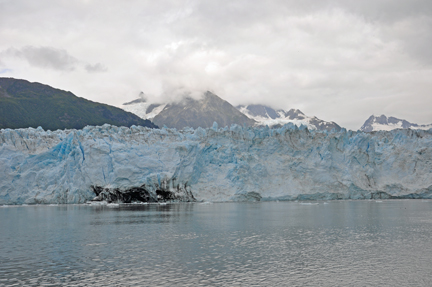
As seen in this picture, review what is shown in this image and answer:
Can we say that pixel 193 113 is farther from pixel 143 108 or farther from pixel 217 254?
pixel 217 254

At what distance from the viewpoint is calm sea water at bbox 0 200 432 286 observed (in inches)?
473

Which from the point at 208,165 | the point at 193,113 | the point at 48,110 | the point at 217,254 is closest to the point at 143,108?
the point at 193,113

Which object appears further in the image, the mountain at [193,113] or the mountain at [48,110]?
the mountain at [193,113]

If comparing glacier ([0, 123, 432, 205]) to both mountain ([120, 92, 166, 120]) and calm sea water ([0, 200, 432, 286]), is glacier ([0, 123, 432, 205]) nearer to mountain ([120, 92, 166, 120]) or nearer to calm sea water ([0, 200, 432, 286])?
calm sea water ([0, 200, 432, 286])

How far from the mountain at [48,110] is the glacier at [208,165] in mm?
50898

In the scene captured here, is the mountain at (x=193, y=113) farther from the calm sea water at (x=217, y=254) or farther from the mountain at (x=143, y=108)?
the calm sea water at (x=217, y=254)

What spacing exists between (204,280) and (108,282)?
2968 mm

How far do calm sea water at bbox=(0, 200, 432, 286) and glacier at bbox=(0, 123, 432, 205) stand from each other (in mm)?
18953

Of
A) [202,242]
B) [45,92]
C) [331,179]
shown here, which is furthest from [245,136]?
[45,92]

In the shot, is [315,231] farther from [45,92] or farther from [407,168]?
[45,92]

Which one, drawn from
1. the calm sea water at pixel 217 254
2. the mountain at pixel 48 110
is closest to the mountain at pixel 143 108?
the mountain at pixel 48 110

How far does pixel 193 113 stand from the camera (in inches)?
6053

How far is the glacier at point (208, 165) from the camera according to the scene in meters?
44.1

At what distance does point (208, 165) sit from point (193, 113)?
351 ft
